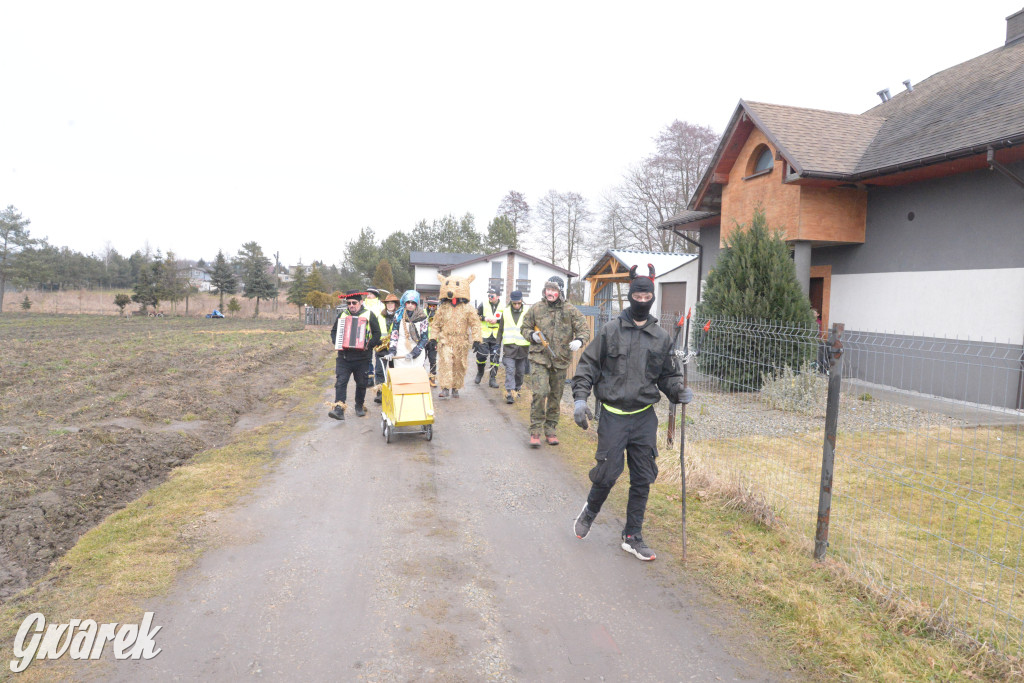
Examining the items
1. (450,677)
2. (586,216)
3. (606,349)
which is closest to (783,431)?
(606,349)

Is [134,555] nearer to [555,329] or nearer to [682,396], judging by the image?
[682,396]

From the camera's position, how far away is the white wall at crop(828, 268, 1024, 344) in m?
11.2

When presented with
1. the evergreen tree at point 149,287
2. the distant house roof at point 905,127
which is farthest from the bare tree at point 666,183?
the evergreen tree at point 149,287

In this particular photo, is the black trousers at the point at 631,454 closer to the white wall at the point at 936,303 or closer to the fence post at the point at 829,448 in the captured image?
the fence post at the point at 829,448

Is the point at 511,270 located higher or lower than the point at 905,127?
lower

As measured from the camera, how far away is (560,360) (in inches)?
309

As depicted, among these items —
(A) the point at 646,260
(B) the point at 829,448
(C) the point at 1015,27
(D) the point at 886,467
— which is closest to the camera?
(B) the point at 829,448

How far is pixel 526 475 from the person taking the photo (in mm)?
6754

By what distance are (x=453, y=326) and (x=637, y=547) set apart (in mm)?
6701

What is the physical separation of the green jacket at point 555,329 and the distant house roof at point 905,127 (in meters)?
7.80

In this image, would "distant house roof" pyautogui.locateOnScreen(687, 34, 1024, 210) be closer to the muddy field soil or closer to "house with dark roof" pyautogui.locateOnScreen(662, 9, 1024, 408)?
"house with dark roof" pyautogui.locateOnScreen(662, 9, 1024, 408)

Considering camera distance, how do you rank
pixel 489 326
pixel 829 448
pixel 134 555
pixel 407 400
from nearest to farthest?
pixel 134 555, pixel 829 448, pixel 407 400, pixel 489 326

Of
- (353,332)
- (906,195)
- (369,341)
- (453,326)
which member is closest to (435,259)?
(906,195)

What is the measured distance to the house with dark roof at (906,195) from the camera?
37.0 ft
